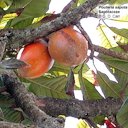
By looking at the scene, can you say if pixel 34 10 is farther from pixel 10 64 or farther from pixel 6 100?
pixel 10 64

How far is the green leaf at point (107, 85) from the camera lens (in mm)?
1558

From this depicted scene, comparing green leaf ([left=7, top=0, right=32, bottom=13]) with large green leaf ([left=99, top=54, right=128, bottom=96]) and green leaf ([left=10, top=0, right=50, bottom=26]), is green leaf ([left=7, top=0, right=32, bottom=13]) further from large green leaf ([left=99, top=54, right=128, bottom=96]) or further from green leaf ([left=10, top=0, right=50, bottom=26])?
large green leaf ([left=99, top=54, right=128, bottom=96])

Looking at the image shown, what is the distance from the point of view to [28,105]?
3.52ft

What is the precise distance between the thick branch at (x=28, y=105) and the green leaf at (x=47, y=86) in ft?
1.32

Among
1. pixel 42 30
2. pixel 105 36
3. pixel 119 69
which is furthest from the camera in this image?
pixel 105 36

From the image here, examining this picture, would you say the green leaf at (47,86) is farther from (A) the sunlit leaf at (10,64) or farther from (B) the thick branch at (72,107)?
(A) the sunlit leaf at (10,64)

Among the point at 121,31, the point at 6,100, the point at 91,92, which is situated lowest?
the point at 91,92

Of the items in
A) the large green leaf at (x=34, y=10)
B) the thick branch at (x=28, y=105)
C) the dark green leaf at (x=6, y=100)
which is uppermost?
the large green leaf at (x=34, y=10)

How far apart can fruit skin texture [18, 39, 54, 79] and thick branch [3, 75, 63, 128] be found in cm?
9

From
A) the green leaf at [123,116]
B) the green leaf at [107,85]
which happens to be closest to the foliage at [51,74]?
the green leaf at [107,85]

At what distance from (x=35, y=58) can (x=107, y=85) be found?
0.41 m

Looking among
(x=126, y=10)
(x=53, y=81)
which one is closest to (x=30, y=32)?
(x=53, y=81)

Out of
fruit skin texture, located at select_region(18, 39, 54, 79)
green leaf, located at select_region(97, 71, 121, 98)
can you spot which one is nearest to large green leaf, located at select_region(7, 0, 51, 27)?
fruit skin texture, located at select_region(18, 39, 54, 79)

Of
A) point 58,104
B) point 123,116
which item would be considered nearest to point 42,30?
point 58,104
